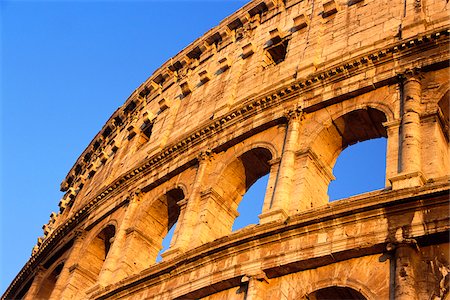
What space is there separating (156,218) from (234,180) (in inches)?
126

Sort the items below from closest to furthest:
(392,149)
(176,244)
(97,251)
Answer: (392,149), (176,244), (97,251)

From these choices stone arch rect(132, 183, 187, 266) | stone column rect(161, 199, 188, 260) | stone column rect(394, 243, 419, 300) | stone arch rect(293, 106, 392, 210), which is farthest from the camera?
stone arch rect(132, 183, 187, 266)

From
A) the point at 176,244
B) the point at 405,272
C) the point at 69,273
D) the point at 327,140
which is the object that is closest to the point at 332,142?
the point at 327,140

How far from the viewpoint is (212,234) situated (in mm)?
16141

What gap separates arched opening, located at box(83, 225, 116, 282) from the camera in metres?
20.5

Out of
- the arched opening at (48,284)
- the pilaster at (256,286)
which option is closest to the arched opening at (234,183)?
the pilaster at (256,286)

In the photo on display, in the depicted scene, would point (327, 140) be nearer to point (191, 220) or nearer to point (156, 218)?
point (191, 220)

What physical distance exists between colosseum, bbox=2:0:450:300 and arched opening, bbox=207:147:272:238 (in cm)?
4

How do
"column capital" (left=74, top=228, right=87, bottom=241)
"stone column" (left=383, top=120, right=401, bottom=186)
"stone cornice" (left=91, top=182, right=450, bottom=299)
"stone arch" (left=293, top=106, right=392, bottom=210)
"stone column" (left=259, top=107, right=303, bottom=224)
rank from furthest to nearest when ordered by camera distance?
"column capital" (left=74, top=228, right=87, bottom=241) < "stone arch" (left=293, top=106, right=392, bottom=210) < "stone column" (left=259, top=107, right=303, bottom=224) < "stone column" (left=383, top=120, right=401, bottom=186) < "stone cornice" (left=91, top=182, right=450, bottom=299)

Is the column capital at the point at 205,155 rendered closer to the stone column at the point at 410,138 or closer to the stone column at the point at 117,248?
the stone column at the point at 117,248

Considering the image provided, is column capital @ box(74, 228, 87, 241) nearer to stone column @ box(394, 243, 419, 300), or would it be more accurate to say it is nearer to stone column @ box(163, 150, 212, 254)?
stone column @ box(163, 150, 212, 254)

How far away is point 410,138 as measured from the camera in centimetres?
1336

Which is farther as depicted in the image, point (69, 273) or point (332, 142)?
point (69, 273)

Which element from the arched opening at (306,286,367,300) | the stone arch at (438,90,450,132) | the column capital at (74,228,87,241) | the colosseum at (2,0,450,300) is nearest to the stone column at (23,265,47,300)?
the colosseum at (2,0,450,300)
